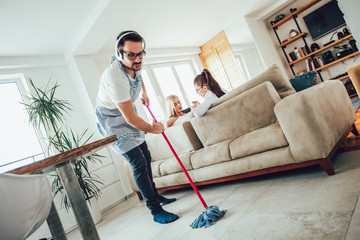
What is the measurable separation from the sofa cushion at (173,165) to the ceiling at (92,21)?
2249mm

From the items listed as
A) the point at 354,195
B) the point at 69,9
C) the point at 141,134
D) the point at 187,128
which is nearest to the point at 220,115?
the point at 187,128

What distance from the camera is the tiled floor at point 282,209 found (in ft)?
3.22

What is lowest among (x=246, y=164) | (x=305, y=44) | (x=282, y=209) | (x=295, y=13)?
(x=282, y=209)

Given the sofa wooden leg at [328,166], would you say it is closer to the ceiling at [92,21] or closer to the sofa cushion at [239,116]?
the sofa cushion at [239,116]

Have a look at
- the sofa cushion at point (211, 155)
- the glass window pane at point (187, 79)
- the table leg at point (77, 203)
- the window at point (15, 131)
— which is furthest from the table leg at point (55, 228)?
A: the glass window pane at point (187, 79)

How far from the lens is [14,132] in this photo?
336 cm

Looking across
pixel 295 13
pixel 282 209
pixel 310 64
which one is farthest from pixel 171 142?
pixel 295 13

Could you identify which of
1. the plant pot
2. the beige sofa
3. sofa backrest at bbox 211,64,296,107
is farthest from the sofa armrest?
the plant pot

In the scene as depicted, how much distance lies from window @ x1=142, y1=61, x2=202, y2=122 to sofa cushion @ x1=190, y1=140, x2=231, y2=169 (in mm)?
3416

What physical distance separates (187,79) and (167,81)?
834 mm

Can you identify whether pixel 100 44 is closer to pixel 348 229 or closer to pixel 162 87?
pixel 162 87

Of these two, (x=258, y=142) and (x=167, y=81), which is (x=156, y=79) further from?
(x=258, y=142)

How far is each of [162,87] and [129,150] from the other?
4.38 metres

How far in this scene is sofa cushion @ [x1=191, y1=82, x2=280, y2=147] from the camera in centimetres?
178
